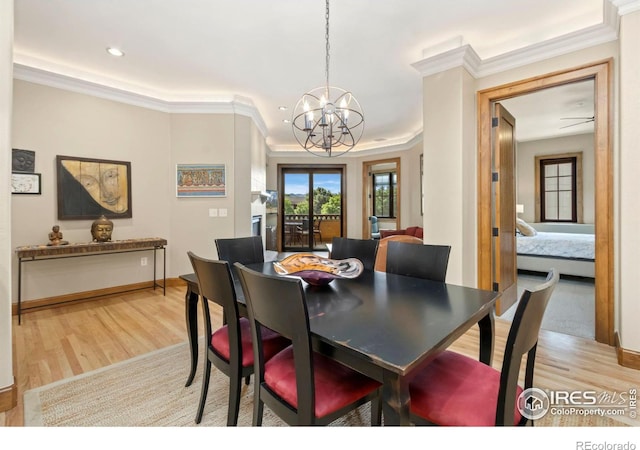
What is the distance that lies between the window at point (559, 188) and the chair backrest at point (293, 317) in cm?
717

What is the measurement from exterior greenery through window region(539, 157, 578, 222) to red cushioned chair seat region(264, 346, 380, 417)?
695cm

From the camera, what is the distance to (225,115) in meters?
4.32

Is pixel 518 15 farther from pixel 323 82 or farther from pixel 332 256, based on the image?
pixel 332 256

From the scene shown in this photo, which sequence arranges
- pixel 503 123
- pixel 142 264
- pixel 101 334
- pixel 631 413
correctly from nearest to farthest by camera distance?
pixel 631 413
pixel 101 334
pixel 503 123
pixel 142 264

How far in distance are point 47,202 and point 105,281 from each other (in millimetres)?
1112

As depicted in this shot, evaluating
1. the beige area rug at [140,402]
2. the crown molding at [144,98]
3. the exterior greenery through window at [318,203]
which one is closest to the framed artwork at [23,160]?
the crown molding at [144,98]

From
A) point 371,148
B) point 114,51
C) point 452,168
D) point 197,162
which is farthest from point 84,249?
point 371,148

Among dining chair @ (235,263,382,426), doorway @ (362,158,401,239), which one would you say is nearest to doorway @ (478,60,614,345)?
dining chair @ (235,263,382,426)

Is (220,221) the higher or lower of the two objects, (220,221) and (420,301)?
the higher

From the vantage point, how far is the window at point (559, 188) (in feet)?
20.0

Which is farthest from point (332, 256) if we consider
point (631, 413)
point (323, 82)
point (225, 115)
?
point (225, 115)

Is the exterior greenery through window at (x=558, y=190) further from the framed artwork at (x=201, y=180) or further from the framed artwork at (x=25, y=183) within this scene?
the framed artwork at (x=25, y=183)

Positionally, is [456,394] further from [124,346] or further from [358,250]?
[124,346]

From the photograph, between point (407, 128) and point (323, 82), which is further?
point (407, 128)
